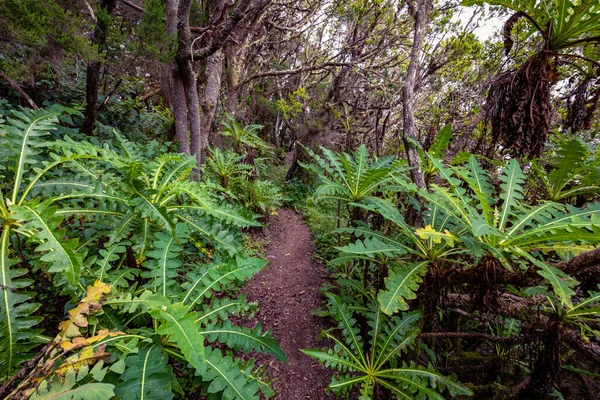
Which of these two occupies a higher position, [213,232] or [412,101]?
[412,101]

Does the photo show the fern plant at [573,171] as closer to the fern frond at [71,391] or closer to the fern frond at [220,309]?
the fern frond at [220,309]

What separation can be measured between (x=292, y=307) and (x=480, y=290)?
7.36ft

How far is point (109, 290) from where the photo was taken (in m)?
1.26

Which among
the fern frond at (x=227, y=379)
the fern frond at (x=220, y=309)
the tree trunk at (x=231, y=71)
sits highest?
the tree trunk at (x=231, y=71)

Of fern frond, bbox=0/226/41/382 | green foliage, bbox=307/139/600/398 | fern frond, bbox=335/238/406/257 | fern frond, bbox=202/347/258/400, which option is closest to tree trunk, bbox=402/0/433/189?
green foliage, bbox=307/139/600/398

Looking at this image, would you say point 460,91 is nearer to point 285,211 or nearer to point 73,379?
point 285,211

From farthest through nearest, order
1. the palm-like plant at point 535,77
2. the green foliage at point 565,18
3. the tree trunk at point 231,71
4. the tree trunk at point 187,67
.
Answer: the tree trunk at point 231,71
the tree trunk at point 187,67
the palm-like plant at point 535,77
the green foliage at point 565,18

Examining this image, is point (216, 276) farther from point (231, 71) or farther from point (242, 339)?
point (231, 71)

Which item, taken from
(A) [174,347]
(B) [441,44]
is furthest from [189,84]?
(B) [441,44]

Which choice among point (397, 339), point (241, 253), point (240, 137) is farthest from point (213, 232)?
point (240, 137)

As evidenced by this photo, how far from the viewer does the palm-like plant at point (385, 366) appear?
5.96ft

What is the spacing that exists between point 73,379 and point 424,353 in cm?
270

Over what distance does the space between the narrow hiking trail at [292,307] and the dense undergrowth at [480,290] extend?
36cm

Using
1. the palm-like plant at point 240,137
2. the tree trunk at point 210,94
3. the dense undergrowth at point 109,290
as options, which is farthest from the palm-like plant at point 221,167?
the dense undergrowth at point 109,290
